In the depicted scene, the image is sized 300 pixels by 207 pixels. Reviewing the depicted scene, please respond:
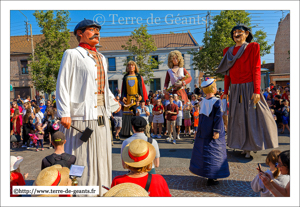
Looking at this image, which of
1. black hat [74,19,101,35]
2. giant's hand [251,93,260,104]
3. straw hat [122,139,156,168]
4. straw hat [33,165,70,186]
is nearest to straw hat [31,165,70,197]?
straw hat [33,165,70,186]

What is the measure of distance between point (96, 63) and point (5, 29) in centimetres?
103

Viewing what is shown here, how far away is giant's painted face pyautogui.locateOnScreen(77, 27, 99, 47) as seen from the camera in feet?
9.77

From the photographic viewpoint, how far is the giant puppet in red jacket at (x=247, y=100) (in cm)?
450

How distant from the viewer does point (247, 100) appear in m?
4.71

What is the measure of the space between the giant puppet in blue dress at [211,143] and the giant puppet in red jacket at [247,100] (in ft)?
3.74

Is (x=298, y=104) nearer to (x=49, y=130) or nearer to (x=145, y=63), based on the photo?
(x=49, y=130)

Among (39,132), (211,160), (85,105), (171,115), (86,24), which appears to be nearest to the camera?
(85,105)

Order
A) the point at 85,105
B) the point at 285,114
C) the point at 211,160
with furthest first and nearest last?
the point at 285,114, the point at 211,160, the point at 85,105

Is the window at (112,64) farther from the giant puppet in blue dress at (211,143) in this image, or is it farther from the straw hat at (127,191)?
the straw hat at (127,191)

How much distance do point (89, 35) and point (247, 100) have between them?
131 inches

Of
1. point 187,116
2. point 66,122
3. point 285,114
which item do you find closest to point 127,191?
point 66,122

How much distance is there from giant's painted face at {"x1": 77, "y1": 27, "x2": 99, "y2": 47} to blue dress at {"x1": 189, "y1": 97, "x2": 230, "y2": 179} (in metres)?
2.03

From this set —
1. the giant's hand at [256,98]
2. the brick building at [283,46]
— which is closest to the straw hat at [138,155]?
the brick building at [283,46]

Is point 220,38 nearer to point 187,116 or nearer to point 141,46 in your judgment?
point 141,46
